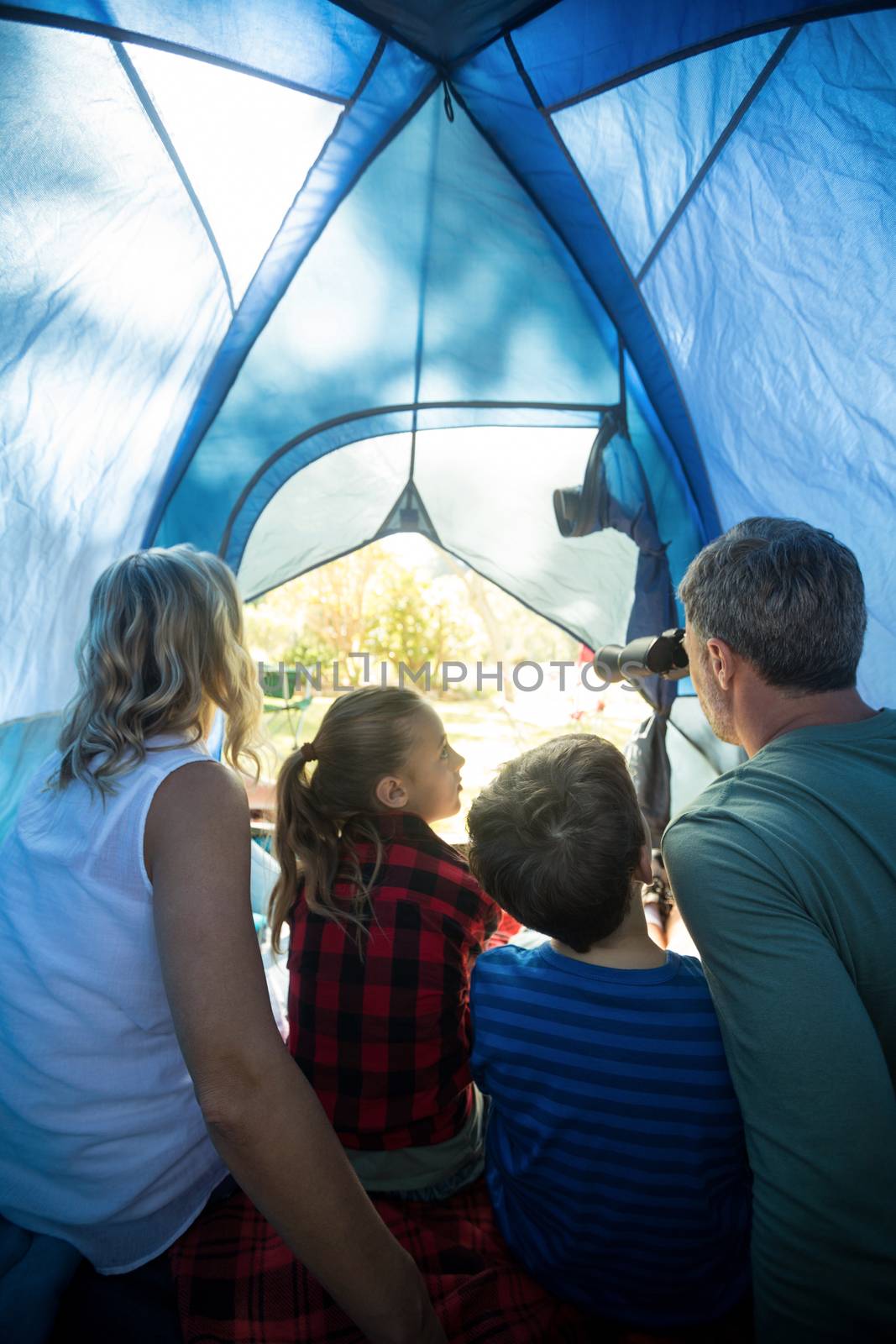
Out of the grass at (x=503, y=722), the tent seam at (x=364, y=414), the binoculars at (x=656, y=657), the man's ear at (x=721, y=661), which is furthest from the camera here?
the grass at (x=503, y=722)

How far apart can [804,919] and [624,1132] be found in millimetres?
365

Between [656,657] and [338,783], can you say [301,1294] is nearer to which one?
[338,783]

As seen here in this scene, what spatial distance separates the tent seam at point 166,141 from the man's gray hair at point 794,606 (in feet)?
4.38

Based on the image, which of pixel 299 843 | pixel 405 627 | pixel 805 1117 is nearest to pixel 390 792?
pixel 299 843

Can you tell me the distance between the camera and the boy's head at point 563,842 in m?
1.09

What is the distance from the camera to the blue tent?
1.47 metres

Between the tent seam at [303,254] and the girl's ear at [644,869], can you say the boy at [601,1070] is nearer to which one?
the girl's ear at [644,869]

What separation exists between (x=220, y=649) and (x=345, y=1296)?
776mm

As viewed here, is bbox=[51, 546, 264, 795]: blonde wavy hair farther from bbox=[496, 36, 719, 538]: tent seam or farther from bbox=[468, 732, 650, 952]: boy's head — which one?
bbox=[496, 36, 719, 538]: tent seam

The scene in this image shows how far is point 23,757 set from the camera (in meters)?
1.74

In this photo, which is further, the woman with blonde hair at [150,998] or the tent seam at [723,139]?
Result: the tent seam at [723,139]

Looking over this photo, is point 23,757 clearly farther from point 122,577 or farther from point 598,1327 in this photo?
point 598,1327

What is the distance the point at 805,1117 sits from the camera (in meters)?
0.85

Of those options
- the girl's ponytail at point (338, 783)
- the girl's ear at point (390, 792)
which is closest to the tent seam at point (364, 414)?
the girl's ponytail at point (338, 783)
